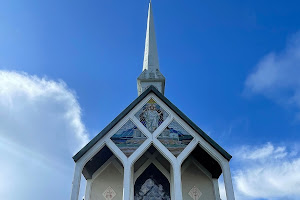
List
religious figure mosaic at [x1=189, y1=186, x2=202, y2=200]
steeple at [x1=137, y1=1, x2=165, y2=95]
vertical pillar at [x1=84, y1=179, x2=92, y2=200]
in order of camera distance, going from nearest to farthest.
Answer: vertical pillar at [x1=84, y1=179, x2=92, y2=200] → religious figure mosaic at [x1=189, y1=186, x2=202, y2=200] → steeple at [x1=137, y1=1, x2=165, y2=95]

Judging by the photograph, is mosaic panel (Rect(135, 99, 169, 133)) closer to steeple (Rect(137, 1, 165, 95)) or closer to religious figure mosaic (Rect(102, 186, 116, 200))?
steeple (Rect(137, 1, 165, 95))

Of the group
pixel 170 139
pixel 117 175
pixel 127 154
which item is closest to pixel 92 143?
pixel 127 154

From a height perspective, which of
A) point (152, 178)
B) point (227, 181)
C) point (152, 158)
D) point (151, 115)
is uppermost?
point (151, 115)

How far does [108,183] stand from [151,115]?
146 inches

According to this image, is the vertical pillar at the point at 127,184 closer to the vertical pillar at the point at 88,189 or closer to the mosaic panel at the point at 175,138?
the mosaic panel at the point at 175,138

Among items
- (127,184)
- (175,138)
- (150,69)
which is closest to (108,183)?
(127,184)

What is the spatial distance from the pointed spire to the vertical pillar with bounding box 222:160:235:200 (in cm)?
744

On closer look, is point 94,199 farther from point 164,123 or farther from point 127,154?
point 164,123

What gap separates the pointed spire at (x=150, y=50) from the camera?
16531 mm

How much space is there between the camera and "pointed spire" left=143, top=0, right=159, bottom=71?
16531 millimetres

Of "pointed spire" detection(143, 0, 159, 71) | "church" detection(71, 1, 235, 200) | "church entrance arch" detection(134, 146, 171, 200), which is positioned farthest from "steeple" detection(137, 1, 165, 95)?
"church entrance arch" detection(134, 146, 171, 200)

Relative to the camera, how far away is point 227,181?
1054 centimetres

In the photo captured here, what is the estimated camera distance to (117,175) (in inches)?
500

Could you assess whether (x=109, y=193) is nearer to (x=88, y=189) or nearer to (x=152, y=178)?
(x=88, y=189)
